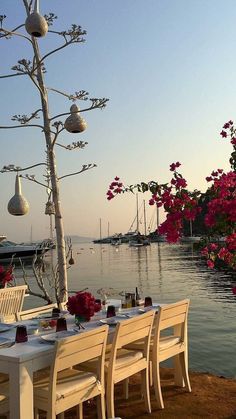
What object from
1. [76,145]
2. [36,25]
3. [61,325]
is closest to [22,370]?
[61,325]

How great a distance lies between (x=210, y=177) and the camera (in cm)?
398

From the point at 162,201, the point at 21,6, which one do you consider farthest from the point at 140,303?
the point at 21,6

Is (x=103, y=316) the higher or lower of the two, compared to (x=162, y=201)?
lower

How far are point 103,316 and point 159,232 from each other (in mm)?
1215

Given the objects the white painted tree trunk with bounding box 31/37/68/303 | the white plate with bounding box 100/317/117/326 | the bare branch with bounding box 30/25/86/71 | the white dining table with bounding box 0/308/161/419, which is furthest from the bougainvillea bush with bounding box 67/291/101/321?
the bare branch with bounding box 30/25/86/71

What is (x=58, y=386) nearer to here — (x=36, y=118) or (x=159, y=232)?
(x=159, y=232)

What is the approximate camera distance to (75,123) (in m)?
6.02

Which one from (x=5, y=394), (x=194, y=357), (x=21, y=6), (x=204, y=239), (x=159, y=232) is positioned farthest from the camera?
(x=194, y=357)

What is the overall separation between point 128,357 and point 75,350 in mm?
1028

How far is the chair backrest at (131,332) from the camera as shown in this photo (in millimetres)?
3604

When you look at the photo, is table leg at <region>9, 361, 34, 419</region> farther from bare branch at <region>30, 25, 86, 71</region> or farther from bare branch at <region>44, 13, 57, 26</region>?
bare branch at <region>44, 13, 57, 26</region>

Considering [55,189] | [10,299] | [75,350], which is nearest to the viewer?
[75,350]

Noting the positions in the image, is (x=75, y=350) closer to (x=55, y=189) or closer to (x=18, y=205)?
(x=18, y=205)

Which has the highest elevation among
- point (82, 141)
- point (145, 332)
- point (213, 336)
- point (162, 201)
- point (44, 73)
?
point (44, 73)
